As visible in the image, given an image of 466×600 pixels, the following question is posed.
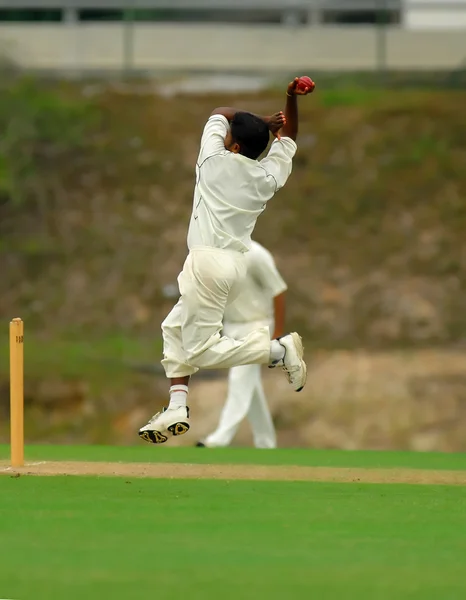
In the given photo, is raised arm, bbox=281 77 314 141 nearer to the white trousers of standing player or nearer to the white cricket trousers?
the white cricket trousers

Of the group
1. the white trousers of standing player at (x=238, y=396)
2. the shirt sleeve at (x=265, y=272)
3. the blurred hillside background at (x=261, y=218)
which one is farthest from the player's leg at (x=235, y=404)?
the blurred hillside background at (x=261, y=218)

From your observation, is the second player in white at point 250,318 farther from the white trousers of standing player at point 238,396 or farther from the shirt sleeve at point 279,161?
the shirt sleeve at point 279,161

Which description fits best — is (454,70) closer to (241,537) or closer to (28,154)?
(28,154)

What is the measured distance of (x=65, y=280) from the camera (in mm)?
24484

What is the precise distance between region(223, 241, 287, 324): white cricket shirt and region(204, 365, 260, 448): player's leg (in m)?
0.47

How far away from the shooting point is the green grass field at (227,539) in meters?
5.47

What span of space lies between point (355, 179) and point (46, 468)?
1661 cm

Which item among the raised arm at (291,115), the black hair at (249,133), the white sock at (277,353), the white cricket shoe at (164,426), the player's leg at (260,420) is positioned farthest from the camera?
the player's leg at (260,420)

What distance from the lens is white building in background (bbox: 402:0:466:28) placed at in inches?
1069

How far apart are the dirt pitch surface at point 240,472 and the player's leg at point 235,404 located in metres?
3.18

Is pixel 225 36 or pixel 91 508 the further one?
pixel 225 36

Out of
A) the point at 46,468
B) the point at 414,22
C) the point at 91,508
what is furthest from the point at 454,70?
the point at 91,508

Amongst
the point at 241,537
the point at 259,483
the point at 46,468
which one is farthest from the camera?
the point at 46,468

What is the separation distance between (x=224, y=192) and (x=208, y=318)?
79 centimetres
